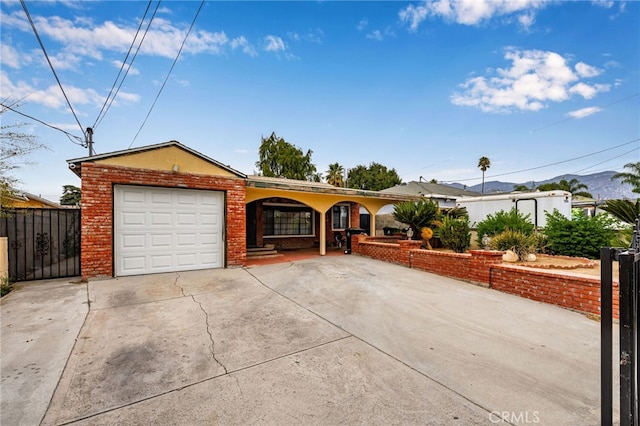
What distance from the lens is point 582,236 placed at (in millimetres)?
8422

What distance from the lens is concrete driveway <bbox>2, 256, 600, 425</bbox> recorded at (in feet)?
7.76

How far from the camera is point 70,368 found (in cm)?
302

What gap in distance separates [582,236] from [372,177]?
2978 centimetres

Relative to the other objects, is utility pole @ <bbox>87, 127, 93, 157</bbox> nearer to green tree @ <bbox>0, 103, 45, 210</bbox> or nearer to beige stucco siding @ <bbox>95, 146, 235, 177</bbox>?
green tree @ <bbox>0, 103, 45, 210</bbox>

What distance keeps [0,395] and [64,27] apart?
363 inches

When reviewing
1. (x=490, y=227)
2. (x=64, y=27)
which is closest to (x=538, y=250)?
(x=490, y=227)

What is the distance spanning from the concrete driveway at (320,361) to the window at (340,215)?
9335mm

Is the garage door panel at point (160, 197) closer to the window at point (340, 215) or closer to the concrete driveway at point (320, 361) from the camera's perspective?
the concrete driveway at point (320, 361)

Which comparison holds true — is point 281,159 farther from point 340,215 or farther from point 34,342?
point 34,342

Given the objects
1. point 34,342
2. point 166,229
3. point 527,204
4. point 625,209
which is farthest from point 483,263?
point 34,342

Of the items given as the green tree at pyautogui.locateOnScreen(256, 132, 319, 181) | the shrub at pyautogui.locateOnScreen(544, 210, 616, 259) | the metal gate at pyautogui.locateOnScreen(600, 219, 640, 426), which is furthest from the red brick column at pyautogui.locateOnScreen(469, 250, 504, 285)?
the green tree at pyautogui.locateOnScreen(256, 132, 319, 181)

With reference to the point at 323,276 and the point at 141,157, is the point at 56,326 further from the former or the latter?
the point at 323,276

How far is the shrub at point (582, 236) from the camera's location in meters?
8.20

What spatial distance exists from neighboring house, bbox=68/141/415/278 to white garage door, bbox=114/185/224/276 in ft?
0.07
